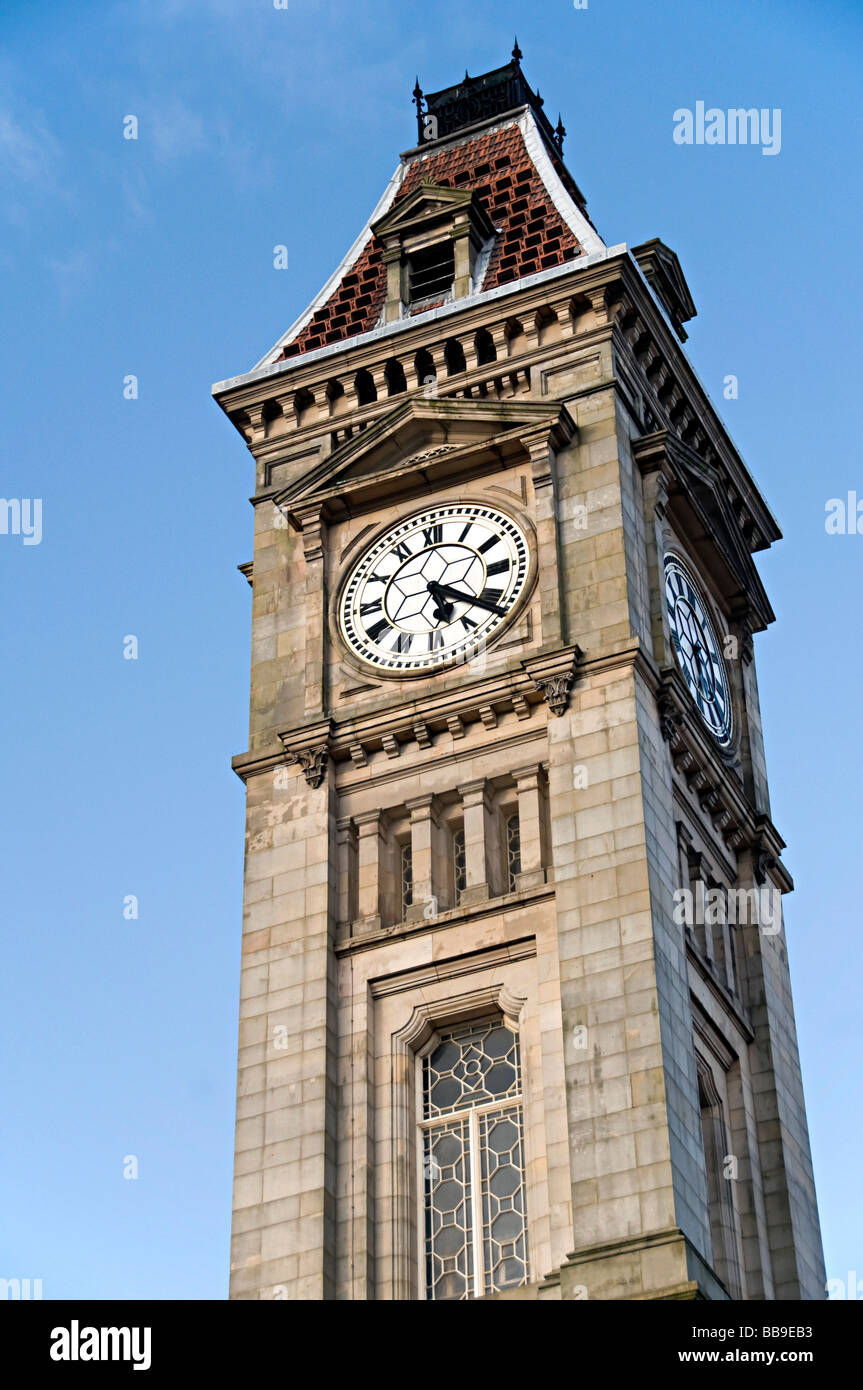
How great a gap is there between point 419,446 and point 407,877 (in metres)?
10.4

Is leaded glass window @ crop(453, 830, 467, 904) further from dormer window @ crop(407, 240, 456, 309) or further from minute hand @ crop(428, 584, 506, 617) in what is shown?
dormer window @ crop(407, 240, 456, 309)

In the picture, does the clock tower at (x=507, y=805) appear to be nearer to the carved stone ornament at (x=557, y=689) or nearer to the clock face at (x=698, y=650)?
the carved stone ornament at (x=557, y=689)

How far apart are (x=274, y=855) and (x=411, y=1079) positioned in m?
5.90

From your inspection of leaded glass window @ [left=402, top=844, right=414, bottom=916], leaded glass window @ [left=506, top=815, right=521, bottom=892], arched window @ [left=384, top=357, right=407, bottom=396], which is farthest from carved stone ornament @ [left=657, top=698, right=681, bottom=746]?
arched window @ [left=384, top=357, right=407, bottom=396]

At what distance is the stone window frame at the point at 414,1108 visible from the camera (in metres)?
47.8

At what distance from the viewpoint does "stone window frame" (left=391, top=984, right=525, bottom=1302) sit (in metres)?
47.8

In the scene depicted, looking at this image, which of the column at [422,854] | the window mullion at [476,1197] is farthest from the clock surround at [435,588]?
the window mullion at [476,1197]

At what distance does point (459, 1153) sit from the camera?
1939 inches

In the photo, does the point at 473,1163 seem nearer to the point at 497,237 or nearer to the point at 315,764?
the point at 315,764

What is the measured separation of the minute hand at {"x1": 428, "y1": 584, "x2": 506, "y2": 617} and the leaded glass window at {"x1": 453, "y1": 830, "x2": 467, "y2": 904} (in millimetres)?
4847

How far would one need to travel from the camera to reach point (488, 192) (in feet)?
217

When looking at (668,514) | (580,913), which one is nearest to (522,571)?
(668,514)
